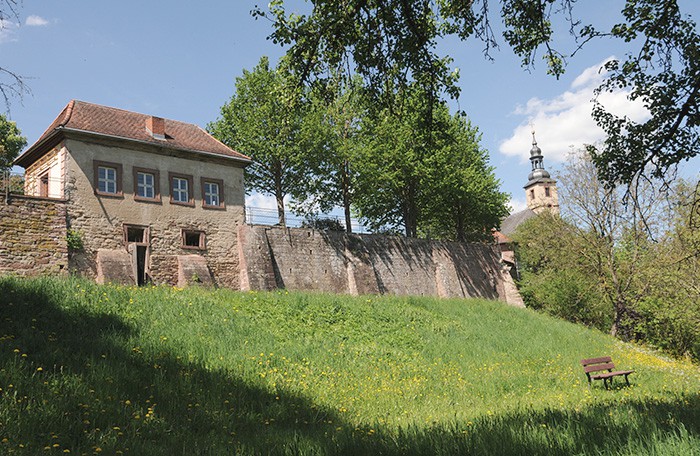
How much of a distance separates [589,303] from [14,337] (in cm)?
3219

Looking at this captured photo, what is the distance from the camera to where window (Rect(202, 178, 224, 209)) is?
25.4 m

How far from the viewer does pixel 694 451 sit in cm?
404

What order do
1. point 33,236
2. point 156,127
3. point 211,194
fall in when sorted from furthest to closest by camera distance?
point 211,194, point 156,127, point 33,236

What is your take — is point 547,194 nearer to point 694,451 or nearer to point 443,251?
point 443,251

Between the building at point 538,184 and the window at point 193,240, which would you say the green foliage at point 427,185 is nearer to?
the window at point 193,240

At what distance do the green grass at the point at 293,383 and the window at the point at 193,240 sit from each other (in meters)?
5.93

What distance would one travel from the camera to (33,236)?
794 inches

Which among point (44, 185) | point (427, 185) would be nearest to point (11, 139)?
point (44, 185)

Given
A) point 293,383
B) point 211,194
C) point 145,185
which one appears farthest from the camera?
point 211,194

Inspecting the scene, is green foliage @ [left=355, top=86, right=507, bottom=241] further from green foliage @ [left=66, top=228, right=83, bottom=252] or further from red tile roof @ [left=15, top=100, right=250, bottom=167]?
green foliage @ [left=66, top=228, right=83, bottom=252]

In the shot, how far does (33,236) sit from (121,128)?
6218 millimetres

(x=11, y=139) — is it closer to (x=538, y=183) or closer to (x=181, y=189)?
(x=181, y=189)

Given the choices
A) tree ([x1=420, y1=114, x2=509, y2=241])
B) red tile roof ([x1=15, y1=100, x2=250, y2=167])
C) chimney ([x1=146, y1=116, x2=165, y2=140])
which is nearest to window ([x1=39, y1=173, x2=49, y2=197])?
red tile roof ([x1=15, y1=100, x2=250, y2=167])

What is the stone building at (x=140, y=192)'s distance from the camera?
21.6 meters
